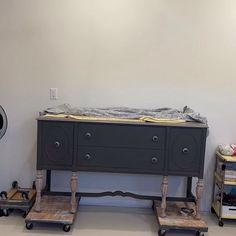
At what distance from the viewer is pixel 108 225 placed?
323 centimetres

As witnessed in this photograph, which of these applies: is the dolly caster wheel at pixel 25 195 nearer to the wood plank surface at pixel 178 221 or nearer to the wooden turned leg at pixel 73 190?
the wooden turned leg at pixel 73 190

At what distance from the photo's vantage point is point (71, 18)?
3.50 metres

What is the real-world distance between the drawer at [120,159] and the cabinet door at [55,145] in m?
0.11

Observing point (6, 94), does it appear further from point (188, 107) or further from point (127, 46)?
point (188, 107)

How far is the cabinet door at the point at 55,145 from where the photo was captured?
10.1 feet

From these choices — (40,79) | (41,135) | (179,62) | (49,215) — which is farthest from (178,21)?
(49,215)

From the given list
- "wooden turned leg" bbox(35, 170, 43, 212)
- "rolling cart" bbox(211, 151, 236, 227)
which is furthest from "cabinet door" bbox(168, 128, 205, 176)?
"wooden turned leg" bbox(35, 170, 43, 212)

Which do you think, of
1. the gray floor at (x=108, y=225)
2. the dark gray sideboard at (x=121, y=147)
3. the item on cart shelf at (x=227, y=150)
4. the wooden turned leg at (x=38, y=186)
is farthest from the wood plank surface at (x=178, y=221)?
the wooden turned leg at (x=38, y=186)

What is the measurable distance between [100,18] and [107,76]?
555 millimetres

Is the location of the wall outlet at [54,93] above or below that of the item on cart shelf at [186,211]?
above

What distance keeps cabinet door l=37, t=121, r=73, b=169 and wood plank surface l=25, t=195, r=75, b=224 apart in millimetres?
409

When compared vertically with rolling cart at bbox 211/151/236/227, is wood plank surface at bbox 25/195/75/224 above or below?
below

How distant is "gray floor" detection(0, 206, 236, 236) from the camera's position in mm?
3078

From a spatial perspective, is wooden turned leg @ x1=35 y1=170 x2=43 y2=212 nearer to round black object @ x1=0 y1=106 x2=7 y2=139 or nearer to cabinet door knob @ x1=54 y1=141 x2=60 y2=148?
cabinet door knob @ x1=54 y1=141 x2=60 y2=148
